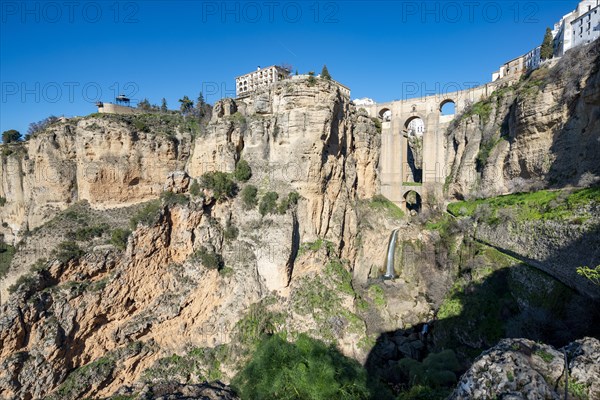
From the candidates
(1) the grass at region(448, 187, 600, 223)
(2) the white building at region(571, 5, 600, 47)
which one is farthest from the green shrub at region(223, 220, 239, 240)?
(2) the white building at region(571, 5, 600, 47)

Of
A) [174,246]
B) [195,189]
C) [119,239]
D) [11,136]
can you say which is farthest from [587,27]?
[11,136]

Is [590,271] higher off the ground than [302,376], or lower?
higher

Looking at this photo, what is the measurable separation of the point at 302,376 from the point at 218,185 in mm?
14823

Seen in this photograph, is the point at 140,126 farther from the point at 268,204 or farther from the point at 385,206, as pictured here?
the point at 385,206

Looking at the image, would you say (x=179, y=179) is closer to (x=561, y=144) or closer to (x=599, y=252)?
(x=599, y=252)

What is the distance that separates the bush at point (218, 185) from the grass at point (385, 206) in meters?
14.3

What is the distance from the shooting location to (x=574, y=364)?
519cm

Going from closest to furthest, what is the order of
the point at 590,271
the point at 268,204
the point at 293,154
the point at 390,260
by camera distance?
the point at 590,271 < the point at 268,204 < the point at 293,154 < the point at 390,260

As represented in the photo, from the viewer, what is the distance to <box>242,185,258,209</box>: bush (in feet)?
71.5

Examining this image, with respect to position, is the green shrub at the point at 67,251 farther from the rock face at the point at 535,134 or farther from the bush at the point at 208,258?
the rock face at the point at 535,134

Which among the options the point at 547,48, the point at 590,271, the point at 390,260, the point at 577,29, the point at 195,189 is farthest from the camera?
the point at 547,48

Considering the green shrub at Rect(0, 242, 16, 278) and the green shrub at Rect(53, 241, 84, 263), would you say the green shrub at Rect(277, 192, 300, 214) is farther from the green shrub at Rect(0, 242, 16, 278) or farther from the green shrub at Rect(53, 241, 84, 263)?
the green shrub at Rect(0, 242, 16, 278)

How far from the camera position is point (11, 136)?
113 ft

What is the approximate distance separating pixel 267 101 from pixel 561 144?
20.4 m
